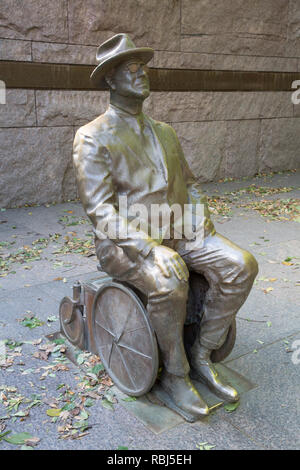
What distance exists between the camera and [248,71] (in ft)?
32.2

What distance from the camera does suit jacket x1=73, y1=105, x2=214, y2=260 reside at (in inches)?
113

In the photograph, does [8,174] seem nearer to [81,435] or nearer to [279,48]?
[81,435]

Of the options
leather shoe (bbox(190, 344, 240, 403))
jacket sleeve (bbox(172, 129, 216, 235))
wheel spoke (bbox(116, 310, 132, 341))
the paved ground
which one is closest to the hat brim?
jacket sleeve (bbox(172, 129, 216, 235))

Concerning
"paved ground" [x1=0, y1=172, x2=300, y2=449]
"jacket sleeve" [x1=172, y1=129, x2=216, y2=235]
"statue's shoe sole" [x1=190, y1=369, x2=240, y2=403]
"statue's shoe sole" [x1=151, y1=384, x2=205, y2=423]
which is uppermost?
"jacket sleeve" [x1=172, y1=129, x2=216, y2=235]

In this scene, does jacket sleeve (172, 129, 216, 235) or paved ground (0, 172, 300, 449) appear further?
jacket sleeve (172, 129, 216, 235)

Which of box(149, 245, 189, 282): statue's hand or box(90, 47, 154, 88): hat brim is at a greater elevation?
box(90, 47, 154, 88): hat brim

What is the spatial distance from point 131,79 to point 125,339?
4.95 ft

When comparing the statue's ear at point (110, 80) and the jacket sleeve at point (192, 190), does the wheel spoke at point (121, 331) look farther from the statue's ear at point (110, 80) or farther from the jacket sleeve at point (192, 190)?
the statue's ear at point (110, 80)

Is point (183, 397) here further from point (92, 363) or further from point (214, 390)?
point (92, 363)

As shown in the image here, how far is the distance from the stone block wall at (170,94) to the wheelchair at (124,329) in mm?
4398

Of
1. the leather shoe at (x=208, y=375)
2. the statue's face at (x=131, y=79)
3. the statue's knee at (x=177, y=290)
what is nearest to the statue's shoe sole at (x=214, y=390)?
the leather shoe at (x=208, y=375)

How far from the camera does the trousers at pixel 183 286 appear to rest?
105 inches

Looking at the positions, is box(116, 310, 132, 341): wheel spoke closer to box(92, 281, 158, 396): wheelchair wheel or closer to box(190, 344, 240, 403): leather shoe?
box(92, 281, 158, 396): wheelchair wheel

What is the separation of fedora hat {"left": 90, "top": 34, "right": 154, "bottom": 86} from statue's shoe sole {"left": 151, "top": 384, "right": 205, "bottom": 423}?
188cm
